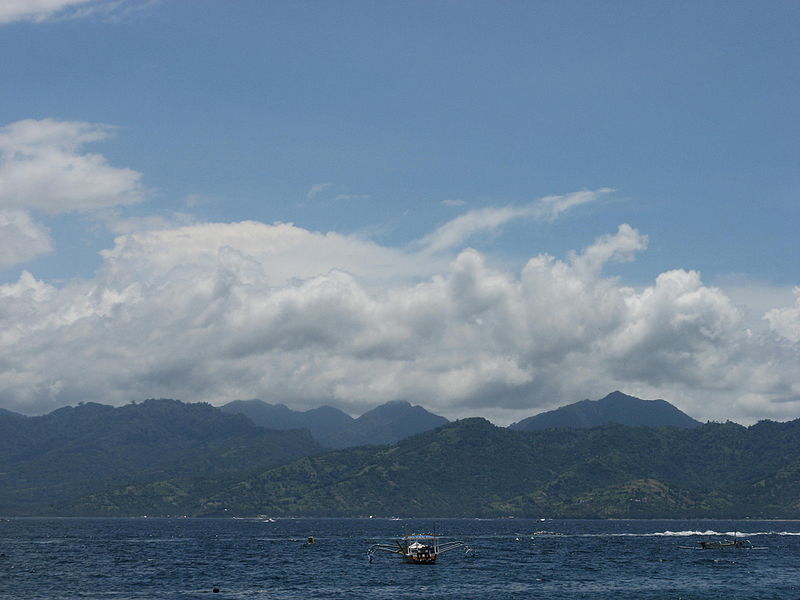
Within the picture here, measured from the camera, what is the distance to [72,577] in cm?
19025

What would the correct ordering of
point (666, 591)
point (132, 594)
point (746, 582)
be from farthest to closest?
point (746, 582) → point (666, 591) → point (132, 594)

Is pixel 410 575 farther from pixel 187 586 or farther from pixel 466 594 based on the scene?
pixel 187 586

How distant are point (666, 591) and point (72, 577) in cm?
12381

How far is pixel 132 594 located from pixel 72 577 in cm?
3944

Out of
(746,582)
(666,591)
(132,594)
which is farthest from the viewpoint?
(746,582)

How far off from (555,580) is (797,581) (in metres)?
52.5

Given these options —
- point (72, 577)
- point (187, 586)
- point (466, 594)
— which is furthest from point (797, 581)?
point (72, 577)

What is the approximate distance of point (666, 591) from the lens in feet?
559

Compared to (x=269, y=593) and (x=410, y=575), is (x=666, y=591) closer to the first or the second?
(x=410, y=575)

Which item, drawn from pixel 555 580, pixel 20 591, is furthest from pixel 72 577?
pixel 555 580

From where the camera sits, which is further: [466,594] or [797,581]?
[797,581]

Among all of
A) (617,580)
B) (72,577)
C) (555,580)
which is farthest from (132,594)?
(617,580)

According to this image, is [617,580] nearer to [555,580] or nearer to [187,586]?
[555,580]

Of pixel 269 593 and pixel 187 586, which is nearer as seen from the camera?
pixel 269 593
